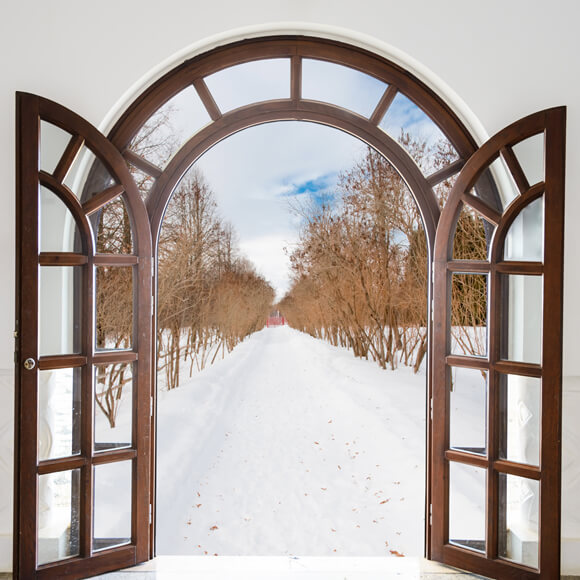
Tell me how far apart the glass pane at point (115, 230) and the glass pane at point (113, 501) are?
1031mm

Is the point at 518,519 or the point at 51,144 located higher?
the point at 51,144

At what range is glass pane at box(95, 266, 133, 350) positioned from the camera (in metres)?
1.83

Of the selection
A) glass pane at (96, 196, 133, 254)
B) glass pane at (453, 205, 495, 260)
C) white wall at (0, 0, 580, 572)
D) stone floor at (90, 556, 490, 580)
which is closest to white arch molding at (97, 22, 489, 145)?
white wall at (0, 0, 580, 572)

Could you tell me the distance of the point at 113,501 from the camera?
1.61 meters

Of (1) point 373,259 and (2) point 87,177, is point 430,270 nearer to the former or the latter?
(2) point 87,177

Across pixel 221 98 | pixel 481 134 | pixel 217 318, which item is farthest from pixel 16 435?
pixel 217 318

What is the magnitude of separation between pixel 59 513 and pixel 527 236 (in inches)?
94.4

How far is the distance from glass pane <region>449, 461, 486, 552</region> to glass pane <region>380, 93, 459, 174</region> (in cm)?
158

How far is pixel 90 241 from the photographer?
1527mm

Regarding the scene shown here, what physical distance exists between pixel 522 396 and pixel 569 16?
67.6 inches

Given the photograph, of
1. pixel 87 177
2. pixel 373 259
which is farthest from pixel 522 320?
pixel 373 259

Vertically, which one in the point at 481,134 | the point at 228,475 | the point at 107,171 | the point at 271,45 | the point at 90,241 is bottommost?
the point at 228,475

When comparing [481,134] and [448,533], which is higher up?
[481,134]

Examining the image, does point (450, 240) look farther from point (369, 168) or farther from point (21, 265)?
point (369, 168)
